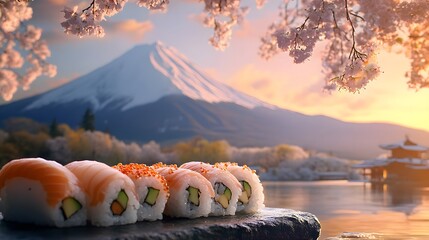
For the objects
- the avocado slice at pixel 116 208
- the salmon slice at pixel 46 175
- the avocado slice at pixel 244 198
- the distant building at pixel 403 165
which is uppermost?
the distant building at pixel 403 165

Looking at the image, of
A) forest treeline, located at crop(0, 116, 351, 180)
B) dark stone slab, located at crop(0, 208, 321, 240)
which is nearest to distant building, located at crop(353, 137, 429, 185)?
forest treeline, located at crop(0, 116, 351, 180)

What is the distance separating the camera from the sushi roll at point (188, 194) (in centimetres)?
746

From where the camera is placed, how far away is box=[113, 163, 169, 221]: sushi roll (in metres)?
7.05

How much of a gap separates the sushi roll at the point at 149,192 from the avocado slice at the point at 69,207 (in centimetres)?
78

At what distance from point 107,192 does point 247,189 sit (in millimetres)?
2436

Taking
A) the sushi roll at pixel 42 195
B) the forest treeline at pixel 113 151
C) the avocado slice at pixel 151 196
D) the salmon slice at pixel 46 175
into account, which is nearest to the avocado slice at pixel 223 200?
the avocado slice at pixel 151 196

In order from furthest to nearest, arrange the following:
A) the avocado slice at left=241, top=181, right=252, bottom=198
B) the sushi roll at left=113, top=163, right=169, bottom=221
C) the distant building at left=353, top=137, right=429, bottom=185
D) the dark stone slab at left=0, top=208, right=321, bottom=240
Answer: the distant building at left=353, top=137, right=429, bottom=185
the avocado slice at left=241, top=181, right=252, bottom=198
the sushi roll at left=113, top=163, right=169, bottom=221
the dark stone slab at left=0, top=208, right=321, bottom=240

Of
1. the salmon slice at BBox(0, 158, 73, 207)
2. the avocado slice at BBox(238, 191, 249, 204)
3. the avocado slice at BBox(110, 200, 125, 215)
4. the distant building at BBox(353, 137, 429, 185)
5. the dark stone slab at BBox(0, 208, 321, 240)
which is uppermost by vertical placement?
the distant building at BBox(353, 137, 429, 185)

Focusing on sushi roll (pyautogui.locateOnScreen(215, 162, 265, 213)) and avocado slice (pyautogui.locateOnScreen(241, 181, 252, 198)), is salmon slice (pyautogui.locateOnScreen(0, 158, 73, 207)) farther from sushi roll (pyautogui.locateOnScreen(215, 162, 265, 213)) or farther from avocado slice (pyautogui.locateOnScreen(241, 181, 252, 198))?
avocado slice (pyautogui.locateOnScreen(241, 181, 252, 198))

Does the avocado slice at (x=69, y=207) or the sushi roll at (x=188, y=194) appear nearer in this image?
the avocado slice at (x=69, y=207)

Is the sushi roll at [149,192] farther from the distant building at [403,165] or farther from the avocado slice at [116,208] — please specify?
the distant building at [403,165]

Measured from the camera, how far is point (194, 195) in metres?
7.56

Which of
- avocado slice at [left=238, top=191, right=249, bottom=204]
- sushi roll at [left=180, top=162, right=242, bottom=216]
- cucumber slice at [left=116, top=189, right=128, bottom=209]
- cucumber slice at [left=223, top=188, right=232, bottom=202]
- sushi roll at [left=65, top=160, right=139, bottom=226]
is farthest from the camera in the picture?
avocado slice at [left=238, top=191, right=249, bottom=204]

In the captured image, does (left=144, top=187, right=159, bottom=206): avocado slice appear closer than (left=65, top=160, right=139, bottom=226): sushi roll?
No
